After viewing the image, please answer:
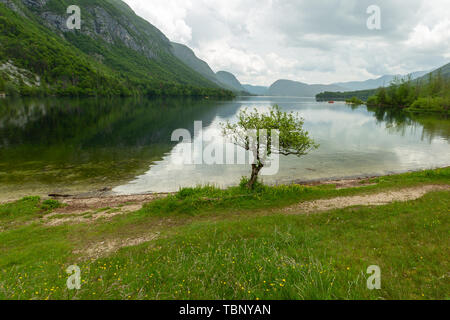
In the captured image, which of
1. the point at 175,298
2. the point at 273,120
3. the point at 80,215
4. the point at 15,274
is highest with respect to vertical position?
the point at 273,120

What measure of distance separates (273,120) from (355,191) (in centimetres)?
1108

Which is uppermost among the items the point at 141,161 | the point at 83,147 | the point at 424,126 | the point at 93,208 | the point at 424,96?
the point at 424,96

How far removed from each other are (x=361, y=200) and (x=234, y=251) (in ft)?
48.6

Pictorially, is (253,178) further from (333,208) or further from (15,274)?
(15,274)

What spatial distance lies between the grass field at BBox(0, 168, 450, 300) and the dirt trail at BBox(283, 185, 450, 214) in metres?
1.07

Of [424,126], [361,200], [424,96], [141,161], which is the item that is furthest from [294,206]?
[424,96]

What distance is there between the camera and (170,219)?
18.7 metres

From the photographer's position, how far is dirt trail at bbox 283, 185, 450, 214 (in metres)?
18.9

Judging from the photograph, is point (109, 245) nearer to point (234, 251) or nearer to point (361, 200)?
point (234, 251)

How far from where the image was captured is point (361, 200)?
66.2 ft

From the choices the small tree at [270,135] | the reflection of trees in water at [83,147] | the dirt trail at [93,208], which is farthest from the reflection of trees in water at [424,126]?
the dirt trail at [93,208]

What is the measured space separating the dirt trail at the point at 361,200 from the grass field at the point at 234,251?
1.07 metres

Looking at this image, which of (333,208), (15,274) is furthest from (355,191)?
(15,274)

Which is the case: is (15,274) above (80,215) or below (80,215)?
above
